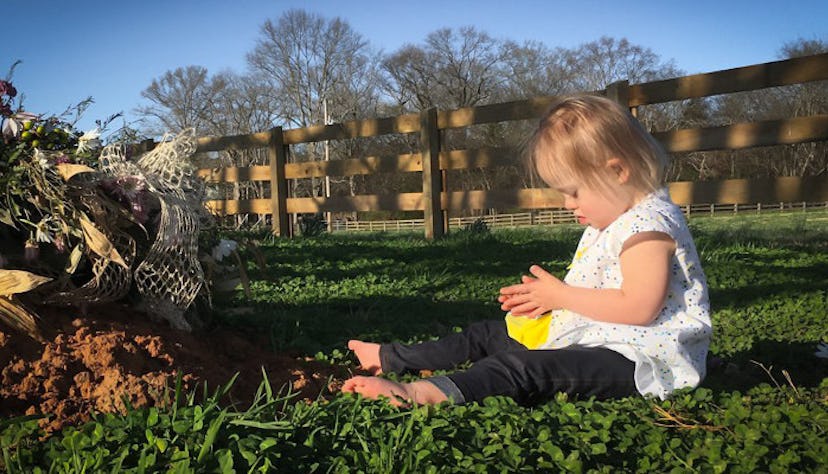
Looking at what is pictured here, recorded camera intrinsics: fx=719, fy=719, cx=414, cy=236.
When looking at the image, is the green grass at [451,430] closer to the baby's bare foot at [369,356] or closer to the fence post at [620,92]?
the baby's bare foot at [369,356]

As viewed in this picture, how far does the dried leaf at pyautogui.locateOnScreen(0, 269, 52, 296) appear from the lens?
2.41 metres

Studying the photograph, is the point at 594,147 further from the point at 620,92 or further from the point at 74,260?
the point at 620,92

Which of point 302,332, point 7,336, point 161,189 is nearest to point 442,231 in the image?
point 302,332

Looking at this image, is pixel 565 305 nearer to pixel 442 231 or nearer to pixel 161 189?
pixel 161 189

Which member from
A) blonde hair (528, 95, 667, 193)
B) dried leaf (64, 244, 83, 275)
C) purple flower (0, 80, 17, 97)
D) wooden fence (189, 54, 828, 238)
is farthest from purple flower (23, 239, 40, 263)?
wooden fence (189, 54, 828, 238)

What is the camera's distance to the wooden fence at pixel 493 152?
7020 mm

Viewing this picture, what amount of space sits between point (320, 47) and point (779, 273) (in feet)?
88.6

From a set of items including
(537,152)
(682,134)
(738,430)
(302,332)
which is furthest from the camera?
(682,134)

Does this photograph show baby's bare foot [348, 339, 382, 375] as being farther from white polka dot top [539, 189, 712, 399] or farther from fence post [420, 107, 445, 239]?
fence post [420, 107, 445, 239]

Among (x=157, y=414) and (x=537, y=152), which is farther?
(x=537, y=152)

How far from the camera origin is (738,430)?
6.58 feet

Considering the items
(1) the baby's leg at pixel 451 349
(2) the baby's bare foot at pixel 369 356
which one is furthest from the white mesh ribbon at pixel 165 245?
(1) the baby's leg at pixel 451 349

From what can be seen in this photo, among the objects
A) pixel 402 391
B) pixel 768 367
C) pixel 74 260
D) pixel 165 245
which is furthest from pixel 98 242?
pixel 768 367

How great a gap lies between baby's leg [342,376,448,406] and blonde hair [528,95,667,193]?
880 mm
